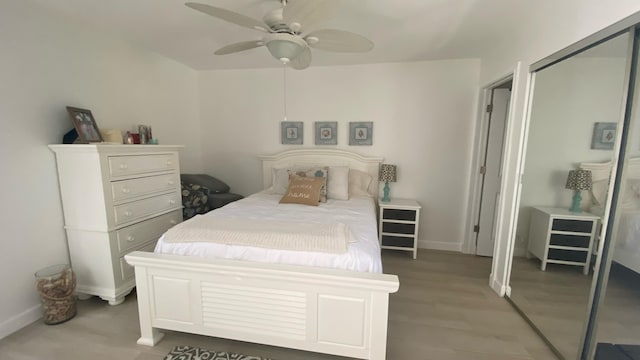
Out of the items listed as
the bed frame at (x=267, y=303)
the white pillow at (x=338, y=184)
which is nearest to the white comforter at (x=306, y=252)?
the bed frame at (x=267, y=303)

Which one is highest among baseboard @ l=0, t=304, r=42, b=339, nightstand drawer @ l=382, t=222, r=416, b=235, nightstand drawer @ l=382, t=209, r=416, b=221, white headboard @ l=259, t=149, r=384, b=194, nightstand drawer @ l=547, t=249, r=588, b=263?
white headboard @ l=259, t=149, r=384, b=194

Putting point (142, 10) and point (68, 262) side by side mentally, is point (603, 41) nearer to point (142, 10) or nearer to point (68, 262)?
point (142, 10)

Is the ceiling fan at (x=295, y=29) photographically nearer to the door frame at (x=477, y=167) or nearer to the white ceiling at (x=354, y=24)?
the white ceiling at (x=354, y=24)

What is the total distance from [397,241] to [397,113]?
1.61m

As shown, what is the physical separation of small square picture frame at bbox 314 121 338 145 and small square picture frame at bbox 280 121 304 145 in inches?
8.9

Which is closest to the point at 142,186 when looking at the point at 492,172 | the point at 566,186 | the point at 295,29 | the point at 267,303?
the point at 267,303

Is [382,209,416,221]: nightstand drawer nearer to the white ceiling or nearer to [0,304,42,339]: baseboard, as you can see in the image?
the white ceiling

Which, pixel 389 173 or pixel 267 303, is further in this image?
pixel 389 173

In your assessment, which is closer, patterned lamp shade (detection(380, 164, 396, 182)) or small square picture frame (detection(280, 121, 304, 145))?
patterned lamp shade (detection(380, 164, 396, 182))

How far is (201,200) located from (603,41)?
3598 millimetres

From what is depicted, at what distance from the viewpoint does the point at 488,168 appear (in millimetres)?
3105

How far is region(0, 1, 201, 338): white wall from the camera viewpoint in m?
1.87

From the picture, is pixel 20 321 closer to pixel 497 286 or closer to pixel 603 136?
pixel 497 286

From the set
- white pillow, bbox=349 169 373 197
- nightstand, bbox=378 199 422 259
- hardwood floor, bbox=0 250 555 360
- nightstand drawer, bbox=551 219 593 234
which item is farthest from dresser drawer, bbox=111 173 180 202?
nightstand drawer, bbox=551 219 593 234
